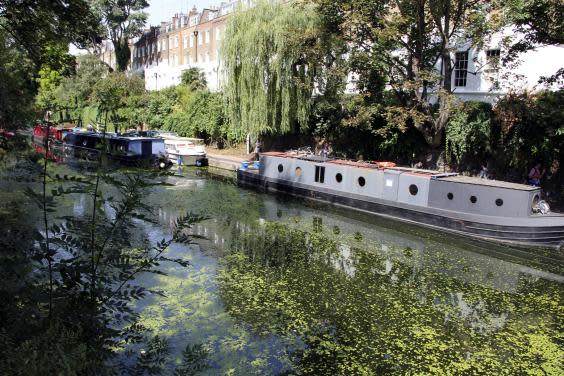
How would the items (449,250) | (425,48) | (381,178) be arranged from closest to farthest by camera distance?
(449,250)
(381,178)
(425,48)

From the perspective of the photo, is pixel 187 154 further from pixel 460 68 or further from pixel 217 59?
pixel 460 68

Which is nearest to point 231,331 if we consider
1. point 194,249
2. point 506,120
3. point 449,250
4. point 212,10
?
point 194,249

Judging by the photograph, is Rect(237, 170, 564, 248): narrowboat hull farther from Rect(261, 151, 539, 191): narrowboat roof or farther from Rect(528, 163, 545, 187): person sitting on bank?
Rect(528, 163, 545, 187): person sitting on bank

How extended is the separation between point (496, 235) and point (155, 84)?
46900mm

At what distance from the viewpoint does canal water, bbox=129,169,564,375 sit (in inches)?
263

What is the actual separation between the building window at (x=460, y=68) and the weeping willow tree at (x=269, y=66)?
6184 mm

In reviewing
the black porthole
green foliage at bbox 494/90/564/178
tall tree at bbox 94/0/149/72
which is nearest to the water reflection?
the black porthole

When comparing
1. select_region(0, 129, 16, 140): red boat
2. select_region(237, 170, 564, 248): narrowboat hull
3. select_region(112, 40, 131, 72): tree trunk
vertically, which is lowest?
select_region(237, 170, 564, 248): narrowboat hull

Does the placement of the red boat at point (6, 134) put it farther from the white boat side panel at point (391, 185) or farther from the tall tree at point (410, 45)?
the tall tree at point (410, 45)

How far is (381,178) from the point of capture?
1575cm

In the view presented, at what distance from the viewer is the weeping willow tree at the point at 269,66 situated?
21391mm

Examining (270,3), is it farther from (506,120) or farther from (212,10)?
(212,10)

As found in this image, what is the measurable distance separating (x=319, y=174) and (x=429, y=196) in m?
4.63

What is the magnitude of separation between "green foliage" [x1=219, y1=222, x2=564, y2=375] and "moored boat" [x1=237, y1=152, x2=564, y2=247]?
2288 millimetres
